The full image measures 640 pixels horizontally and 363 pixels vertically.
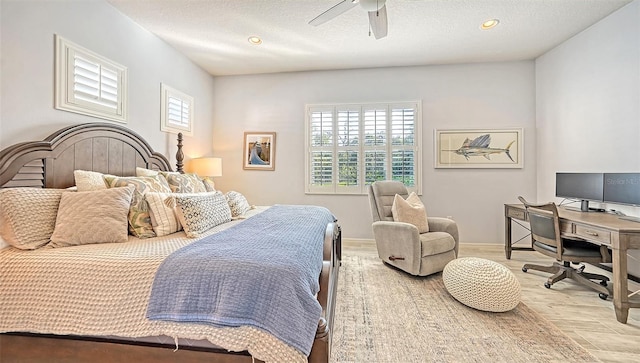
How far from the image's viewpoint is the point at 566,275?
2688mm

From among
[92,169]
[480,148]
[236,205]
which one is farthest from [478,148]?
[92,169]

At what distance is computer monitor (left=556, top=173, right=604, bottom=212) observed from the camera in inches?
112

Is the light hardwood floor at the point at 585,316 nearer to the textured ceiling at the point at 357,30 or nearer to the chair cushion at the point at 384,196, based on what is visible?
the chair cushion at the point at 384,196

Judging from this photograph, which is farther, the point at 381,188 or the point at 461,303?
the point at 381,188

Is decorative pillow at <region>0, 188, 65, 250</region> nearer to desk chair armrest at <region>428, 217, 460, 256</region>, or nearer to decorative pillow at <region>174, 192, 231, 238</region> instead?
decorative pillow at <region>174, 192, 231, 238</region>

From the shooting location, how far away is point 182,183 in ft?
8.68

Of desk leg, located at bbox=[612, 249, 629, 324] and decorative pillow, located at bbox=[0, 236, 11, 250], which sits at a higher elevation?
decorative pillow, located at bbox=[0, 236, 11, 250]

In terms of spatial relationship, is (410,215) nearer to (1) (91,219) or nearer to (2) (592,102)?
(2) (592,102)

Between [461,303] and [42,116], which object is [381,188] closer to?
[461,303]

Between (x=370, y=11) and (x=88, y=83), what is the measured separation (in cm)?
253

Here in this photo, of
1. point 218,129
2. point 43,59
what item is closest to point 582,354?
point 43,59

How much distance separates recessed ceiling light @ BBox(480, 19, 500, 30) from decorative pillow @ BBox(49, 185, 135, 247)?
3.85 metres

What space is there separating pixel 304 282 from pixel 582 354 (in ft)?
6.12

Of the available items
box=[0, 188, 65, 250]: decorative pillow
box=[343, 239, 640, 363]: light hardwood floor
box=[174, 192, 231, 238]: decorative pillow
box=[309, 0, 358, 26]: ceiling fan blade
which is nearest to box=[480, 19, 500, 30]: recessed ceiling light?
box=[309, 0, 358, 26]: ceiling fan blade
